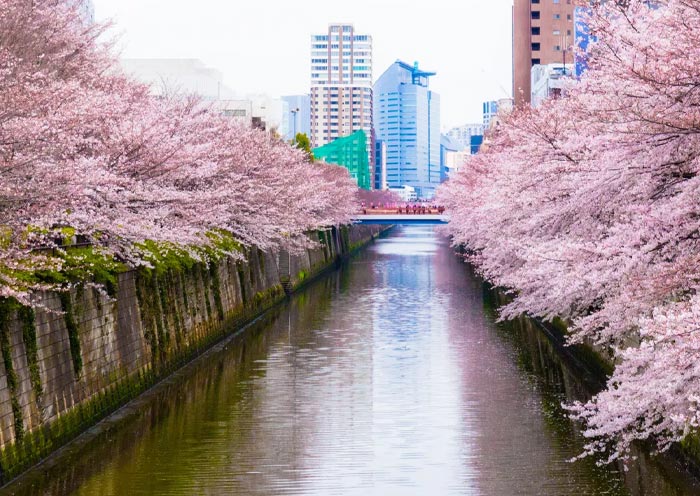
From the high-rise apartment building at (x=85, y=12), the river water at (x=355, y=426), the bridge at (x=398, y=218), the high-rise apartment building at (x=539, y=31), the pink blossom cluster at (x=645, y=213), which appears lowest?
the river water at (x=355, y=426)

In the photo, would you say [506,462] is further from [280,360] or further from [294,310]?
[294,310]

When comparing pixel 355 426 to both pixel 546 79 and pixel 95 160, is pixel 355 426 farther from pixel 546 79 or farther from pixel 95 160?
pixel 546 79

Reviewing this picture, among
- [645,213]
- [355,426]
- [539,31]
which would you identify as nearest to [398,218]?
[539,31]

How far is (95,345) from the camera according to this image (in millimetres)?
28250

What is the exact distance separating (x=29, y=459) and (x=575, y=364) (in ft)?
70.2

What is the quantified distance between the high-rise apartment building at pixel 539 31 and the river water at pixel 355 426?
333 ft

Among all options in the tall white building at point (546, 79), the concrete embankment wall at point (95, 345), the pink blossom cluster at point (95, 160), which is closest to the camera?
the pink blossom cluster at point (95, 160)

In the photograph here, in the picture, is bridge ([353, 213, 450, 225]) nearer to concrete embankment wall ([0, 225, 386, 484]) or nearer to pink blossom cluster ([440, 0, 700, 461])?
concrete embankment wall ([0, 225, 386, 484])

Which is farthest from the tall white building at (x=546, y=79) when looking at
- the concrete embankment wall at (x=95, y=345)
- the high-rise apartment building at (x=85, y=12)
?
the concrete embankment wall at (x=95, y=345)

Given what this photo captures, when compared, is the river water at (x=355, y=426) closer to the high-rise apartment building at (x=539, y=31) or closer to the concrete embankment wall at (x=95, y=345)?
the concrete embankment wall at (x=95, y=345)

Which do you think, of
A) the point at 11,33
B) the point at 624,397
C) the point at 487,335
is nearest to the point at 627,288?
the point at 624,397

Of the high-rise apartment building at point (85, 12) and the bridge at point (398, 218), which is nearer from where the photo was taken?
the high-rise apartment building at point (85, 12)

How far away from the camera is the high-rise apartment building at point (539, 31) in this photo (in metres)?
145

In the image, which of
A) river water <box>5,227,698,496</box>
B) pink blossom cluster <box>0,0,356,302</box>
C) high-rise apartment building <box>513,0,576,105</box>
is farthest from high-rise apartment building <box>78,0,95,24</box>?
high-rise apartment building <box>513,0,576,105</box>
